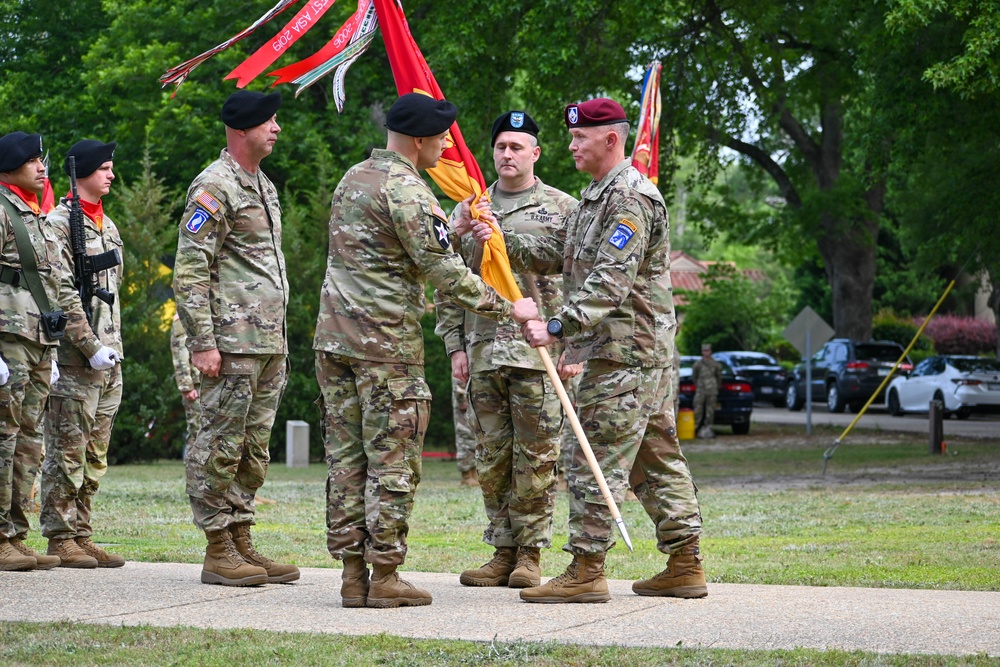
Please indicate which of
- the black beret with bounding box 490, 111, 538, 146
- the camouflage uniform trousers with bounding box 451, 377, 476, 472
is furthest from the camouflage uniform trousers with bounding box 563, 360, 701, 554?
the camouflage uniform trousers with bounding box 451, 377, 476, 472

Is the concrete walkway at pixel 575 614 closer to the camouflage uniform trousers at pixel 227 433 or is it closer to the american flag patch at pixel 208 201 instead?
the camouflage uniform trousers at pixel 227 433

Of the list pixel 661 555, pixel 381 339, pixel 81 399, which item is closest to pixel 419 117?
pixel 381 339

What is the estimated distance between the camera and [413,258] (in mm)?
6801

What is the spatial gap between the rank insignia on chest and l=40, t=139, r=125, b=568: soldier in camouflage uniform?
136 inches

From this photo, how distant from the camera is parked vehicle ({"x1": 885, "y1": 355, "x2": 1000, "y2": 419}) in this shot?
113 feet

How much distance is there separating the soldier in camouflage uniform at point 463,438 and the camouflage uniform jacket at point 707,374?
13.9 meters

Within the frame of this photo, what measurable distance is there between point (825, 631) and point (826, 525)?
6.26 m

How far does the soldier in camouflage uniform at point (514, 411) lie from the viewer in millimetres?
7641

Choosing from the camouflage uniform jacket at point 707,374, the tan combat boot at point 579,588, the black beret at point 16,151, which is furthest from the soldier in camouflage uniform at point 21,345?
the camouflage uniform jacket at point 707,374

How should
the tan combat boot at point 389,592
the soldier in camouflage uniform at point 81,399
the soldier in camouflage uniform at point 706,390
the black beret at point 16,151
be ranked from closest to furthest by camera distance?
the tan combat boot at point 389,592 → the black beret at point 16,151 → the soldier in camouflage uniform at point 81,399 → the soldier in camouflage uniform at point 706,390

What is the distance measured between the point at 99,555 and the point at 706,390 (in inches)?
943

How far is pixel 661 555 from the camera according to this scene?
9.87 m

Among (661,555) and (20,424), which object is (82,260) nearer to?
(20,424)

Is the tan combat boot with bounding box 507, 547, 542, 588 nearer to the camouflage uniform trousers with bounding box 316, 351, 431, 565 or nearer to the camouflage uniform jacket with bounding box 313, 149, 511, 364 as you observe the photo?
the camouflage uniform trousers with bounding box 316, 351, 431, 565
